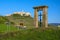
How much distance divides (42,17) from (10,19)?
27.9 feet

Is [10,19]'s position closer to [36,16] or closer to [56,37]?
[36,16]

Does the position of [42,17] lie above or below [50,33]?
above

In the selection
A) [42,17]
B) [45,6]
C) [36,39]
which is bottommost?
[36,39]

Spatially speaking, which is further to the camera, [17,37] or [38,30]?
[38,30]

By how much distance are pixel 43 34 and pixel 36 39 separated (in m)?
1.22

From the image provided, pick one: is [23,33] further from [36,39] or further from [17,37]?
[36,39]

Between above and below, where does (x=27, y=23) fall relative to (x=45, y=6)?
below

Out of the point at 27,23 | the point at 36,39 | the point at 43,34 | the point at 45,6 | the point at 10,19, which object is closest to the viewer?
the point at 36,39

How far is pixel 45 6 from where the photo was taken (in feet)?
60.6

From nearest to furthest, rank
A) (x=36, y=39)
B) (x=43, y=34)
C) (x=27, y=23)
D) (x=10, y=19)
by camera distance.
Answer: (x=36, y=39), (x=43, y=34), (x=27, y=23), (x=10, y=19)

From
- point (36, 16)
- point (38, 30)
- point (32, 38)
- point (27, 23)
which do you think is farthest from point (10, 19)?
point (32, 38)

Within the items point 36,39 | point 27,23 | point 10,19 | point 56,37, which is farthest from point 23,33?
point 10,19

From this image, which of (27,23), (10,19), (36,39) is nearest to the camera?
(36,39)

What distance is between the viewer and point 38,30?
14.8m
